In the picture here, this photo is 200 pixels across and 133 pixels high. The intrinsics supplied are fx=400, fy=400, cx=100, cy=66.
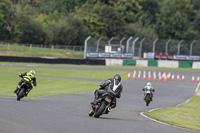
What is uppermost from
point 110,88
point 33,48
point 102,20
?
point 102,20

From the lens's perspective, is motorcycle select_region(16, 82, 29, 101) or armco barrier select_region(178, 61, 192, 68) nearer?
motorcycle select_region(16, 82, 29, 101)

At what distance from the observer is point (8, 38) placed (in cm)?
6762

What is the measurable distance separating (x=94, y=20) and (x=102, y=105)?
224 feet

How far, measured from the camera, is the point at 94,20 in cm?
7881

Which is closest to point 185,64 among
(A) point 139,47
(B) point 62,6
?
(A) point 139,47

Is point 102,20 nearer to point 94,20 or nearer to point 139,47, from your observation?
point 94,20

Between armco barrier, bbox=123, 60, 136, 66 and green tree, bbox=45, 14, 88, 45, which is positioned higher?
green tree, bbox=45, 14, 88, 45

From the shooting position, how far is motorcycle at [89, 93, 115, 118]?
11.4 m

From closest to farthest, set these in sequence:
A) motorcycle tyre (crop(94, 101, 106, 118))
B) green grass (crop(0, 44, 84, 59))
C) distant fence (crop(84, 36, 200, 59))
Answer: motorcycle tyre (crop(94, 101, 106, 118)) → green grass (crop(0, 44, 84, 59)) → distant fence (crop(84, 36, 200, 59))

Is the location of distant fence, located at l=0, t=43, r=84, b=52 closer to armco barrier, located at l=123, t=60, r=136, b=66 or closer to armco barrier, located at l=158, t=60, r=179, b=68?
armco barrier, located at l=123, t=60, r=136, b=66

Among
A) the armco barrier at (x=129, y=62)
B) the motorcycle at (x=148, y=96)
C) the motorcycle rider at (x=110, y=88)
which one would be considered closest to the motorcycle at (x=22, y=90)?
the motorcycle rider at (x=110, y=88)

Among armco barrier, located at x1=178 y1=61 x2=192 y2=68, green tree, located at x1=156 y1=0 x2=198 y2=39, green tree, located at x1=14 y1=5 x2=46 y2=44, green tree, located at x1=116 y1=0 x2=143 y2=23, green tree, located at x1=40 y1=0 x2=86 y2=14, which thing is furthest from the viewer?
green tree, located at x1=40 y1=0 x2=86 y2=14

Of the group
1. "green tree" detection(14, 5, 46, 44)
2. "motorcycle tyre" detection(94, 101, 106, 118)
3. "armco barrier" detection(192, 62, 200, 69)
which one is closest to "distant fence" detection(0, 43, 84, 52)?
"green tree" detection(14, 5, 46, 44)

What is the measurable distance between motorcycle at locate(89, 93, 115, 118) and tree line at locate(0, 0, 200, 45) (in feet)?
177
